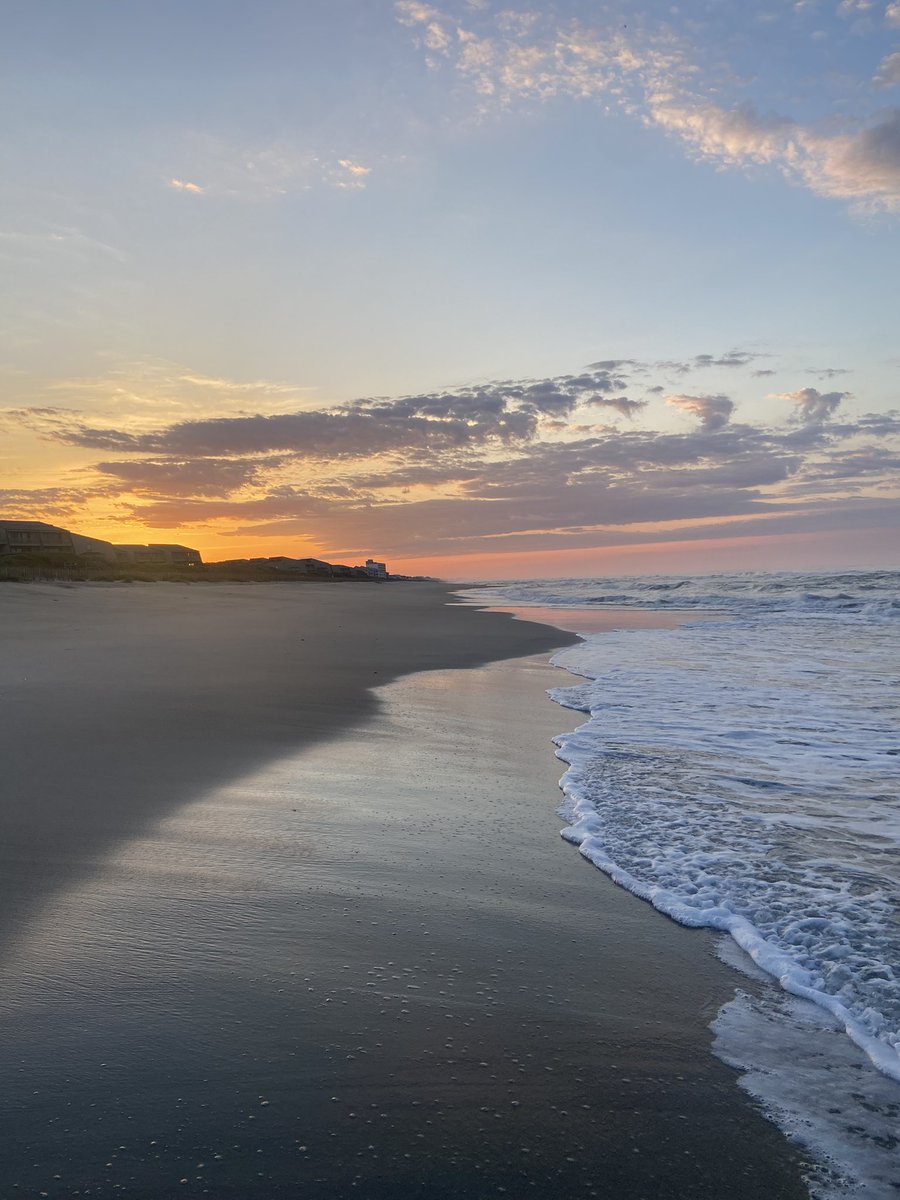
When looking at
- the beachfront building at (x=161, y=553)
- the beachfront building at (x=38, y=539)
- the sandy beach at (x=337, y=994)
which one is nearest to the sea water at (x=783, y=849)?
the sandy beach at (x=337, y=994)

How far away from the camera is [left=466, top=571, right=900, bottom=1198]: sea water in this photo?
7.61 ft

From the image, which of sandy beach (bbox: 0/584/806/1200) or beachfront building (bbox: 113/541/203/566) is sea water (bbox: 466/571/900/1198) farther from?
beachfront building (bbox: 113/541/203/566)

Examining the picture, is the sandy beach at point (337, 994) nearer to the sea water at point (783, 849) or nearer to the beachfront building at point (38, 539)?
the sea water at point (783, 849)

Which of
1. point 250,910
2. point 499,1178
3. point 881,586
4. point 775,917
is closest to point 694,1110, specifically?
point 499,1178

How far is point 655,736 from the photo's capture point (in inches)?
281

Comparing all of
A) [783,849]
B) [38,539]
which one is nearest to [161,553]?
[38,539]

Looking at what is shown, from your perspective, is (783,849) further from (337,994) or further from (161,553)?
(161,553)

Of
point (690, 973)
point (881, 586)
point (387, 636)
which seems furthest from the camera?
point (881, 586)

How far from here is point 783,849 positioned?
4.24 m

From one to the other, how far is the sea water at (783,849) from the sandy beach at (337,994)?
0.17m

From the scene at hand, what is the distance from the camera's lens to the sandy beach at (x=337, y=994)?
6.29 ft

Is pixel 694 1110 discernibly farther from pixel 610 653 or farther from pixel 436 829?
pixel 610 653

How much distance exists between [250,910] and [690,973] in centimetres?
176

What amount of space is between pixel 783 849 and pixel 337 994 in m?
2.69
